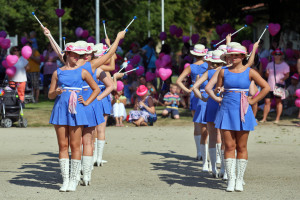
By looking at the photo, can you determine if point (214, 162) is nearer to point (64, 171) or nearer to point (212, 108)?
point (212, 108)

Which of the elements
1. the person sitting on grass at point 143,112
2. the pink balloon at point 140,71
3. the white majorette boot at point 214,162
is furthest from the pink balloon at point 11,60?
the white majorette boot at point 214,162

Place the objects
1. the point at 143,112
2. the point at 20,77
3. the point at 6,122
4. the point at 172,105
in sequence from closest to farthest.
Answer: the point at 6,122 < the point at 143,112 < the point at 172,105 < the point at 20,77

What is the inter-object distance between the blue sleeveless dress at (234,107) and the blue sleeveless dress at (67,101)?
5.91ft

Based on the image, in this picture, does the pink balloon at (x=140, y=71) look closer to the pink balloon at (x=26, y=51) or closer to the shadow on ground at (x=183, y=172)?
the pink balloon at (x=26, y=51)

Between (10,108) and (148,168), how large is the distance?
7261mm

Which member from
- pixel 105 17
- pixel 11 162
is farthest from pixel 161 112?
pixel 105 17

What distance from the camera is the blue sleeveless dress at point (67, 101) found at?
327 inches

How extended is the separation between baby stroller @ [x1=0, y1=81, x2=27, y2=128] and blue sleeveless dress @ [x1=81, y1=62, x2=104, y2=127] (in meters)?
7.86

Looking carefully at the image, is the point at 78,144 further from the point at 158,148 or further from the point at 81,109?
the point at 158,148

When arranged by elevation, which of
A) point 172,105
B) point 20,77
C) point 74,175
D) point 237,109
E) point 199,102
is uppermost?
point 237,109

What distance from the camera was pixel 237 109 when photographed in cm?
838

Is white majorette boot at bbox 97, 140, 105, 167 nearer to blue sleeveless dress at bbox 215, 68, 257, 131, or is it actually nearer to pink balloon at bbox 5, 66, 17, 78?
blue sleeveless dress at bbox 215, 68, 257, 131

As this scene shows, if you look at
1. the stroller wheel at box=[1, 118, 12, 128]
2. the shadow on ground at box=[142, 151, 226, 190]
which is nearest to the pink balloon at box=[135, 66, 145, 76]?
the stroller wheel at box=[1, 118, 12, 128]

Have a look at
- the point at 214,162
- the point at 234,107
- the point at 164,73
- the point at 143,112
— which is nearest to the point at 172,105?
the point at 143,112
